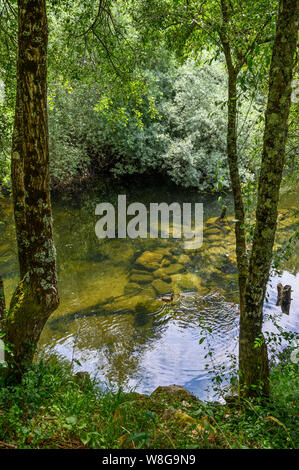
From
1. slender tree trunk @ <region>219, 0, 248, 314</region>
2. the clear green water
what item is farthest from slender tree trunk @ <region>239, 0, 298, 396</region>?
slender tree trunk @ <region>219, 0, 248, 314</region>

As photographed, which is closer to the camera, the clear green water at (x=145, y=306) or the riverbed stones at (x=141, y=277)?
the clear green water at (x=145, y=306)

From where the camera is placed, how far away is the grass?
277 cm

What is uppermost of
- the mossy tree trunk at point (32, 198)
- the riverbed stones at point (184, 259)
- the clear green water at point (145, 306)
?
the mossy tree trunk at point (32, 198)

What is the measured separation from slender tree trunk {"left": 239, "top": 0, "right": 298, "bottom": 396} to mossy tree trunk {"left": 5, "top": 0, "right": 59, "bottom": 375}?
7.82ft

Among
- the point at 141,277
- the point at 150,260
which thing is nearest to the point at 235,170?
the point at 141,277

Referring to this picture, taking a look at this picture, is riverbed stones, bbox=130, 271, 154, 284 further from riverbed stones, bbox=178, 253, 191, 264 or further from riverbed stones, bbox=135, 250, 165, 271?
riverbed stones, bbox=178, 253, 191, 264

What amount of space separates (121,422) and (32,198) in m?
2.56

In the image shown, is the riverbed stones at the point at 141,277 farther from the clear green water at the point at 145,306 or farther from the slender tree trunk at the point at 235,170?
the slender tree trunk at the point at 235,170

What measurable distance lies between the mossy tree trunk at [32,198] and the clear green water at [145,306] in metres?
2.09

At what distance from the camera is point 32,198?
3.61m

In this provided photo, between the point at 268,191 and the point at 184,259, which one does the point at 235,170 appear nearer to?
the point at 268,191

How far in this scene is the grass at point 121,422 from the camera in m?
2.77

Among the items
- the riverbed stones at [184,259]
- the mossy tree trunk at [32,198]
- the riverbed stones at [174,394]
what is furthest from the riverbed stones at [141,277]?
the mossy tree trunk at [32,198]

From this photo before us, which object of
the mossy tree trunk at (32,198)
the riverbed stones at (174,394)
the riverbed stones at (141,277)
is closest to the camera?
the mossy tree trunk at (32,198)
